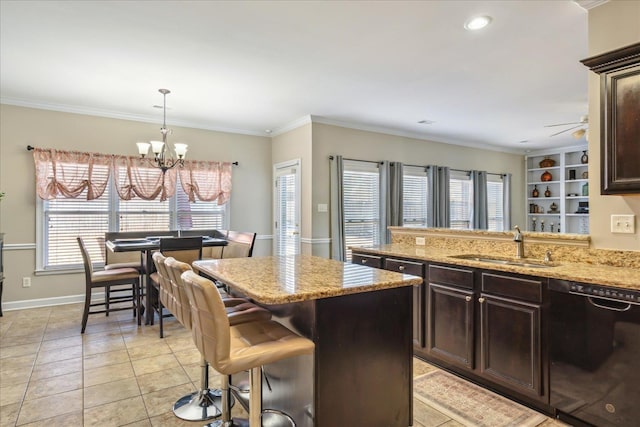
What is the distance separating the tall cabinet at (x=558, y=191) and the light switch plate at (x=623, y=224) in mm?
5900

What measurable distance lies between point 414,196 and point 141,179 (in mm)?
4428

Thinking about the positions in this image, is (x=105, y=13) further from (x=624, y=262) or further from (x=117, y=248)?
(x=624, y=262)

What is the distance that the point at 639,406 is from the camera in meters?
1.82

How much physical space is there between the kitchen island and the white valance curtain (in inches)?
145

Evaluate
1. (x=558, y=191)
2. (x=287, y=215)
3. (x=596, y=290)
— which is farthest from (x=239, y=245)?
(x=558, y=191)

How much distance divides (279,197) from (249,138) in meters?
1.13

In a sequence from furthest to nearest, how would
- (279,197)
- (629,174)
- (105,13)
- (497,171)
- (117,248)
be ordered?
(497,171) < (279,197) < (117,248) < (105,13) < (629,174)

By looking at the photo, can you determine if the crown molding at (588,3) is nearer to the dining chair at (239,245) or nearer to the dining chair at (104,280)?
the dining chair at (239,245)

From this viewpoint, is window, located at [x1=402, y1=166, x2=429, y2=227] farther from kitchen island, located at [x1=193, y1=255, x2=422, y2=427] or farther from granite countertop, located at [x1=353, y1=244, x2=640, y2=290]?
kitchen island, located at [x1=193, y1=255, x2=422, y2=427]

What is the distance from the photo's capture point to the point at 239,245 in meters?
4.73

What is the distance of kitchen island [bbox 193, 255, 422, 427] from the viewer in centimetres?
171

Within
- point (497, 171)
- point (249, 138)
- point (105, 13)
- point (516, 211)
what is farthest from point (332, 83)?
point (516, 211)

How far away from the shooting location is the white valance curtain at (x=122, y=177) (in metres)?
4.66

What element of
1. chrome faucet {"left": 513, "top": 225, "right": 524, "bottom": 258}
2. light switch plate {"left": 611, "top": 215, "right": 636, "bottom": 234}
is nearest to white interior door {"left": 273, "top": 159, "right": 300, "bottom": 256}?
chrome faucet {"left": 513, "top": 225, "right": 524, "bottom": 258}
